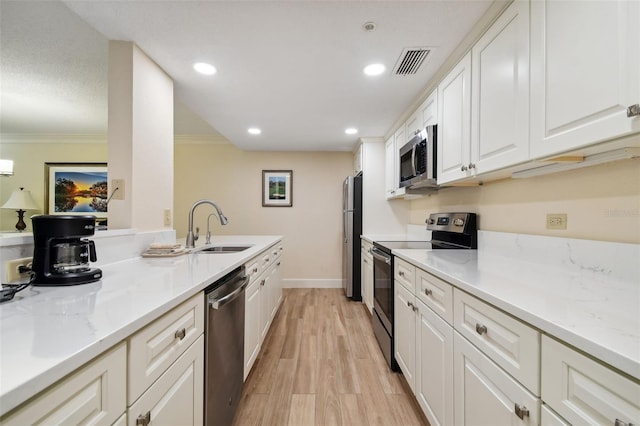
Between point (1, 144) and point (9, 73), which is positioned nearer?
point (9, 73)

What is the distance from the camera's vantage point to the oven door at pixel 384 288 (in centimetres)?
197

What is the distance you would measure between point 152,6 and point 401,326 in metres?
2.41

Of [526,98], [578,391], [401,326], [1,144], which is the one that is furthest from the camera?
[1,144]

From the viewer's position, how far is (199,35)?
1.54m

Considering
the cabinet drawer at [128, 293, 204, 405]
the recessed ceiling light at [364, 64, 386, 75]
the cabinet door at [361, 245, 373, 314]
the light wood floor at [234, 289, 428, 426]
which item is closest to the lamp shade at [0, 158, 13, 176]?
the light wood floor at [234, 289, 428, 426]

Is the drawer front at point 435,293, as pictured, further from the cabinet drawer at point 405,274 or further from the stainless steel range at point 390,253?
the stainless steel range at point 390,253

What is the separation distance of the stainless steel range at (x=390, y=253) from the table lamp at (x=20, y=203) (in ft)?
16.1

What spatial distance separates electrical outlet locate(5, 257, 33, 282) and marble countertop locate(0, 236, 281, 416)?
4.8 inches

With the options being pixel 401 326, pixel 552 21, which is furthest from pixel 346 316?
pixel 552 21

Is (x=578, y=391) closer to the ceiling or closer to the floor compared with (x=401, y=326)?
closer to the ceiling

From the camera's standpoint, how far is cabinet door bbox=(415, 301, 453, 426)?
1131mm

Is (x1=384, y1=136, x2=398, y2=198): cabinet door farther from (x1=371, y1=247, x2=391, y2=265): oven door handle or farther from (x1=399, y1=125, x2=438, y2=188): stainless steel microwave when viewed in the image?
(x1=371, y1=247, x2=391, y2=265): oven door handle

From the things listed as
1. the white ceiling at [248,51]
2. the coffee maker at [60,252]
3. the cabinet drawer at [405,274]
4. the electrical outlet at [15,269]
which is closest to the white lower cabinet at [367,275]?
the cabinet drawer at [405,274]

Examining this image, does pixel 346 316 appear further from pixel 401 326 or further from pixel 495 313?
pixel 495 313
